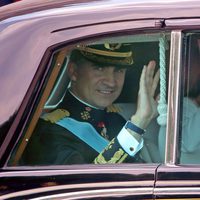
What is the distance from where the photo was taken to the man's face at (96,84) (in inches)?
111

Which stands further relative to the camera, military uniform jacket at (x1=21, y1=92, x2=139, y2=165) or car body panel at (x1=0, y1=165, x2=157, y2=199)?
military uniform jacket at (x1=21, y1=92, x2=139, y2=165)

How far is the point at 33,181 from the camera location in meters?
2.60

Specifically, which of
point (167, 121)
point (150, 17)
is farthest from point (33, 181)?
point (150, 17)

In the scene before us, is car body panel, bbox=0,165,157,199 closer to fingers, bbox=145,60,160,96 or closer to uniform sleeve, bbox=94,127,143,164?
uniform sleeve, bbox=94,127,143,164

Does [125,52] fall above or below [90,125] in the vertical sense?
above

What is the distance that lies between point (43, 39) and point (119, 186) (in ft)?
2.04

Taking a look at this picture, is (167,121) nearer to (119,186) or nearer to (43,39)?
(119,186)

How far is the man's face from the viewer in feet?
9.27

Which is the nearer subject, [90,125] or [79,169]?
[79,169]

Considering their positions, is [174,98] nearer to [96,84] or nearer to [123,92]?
[123,92]

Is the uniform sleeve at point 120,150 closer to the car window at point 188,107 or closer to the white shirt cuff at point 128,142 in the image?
the white shirt cuff at point 128,142

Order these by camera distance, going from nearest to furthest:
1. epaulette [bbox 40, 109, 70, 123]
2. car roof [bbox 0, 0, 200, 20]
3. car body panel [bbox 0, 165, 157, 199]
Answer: car body panel [bbox 0, 165, 157, 199]
car roof [bbox 0, 0, 200, 20]
epaulette [bbox 40, 109, 70, 123]

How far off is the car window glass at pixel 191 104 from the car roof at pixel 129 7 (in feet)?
0.34

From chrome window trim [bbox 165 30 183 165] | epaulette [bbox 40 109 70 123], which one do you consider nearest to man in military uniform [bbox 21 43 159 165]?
epaulette [bbox 40 109 70 123]
